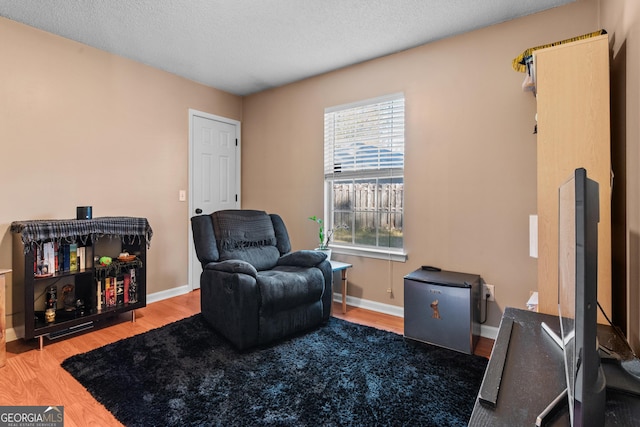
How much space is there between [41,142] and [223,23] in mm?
1765

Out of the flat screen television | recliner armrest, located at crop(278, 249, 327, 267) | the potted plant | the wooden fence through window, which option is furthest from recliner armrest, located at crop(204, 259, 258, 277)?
the flat screen television

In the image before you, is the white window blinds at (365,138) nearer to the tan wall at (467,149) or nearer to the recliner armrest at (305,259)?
the tan wall at (467,149)

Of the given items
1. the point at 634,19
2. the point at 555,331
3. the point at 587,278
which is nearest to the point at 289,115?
the point at 634,19

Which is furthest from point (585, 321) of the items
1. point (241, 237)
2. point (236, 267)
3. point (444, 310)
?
point (241, 237)

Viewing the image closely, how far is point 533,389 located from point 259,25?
277cm

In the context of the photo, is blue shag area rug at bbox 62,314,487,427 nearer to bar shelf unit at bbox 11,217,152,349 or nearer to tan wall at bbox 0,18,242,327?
bar shelf unit at bbox 11,217,152,349

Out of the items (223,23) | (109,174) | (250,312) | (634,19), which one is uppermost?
(223,23)

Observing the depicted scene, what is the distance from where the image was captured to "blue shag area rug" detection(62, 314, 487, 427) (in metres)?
1.62

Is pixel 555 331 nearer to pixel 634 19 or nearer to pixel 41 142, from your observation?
pixel 634 19

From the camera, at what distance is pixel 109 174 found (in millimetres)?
3113

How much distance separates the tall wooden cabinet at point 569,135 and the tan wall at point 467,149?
2.56ft

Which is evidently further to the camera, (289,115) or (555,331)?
(289,115)

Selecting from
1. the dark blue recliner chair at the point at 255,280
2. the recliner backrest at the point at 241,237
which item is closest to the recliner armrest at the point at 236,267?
the dark blue recliner chair at the point at 255,280

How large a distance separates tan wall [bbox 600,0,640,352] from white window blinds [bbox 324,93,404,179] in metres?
1.55
